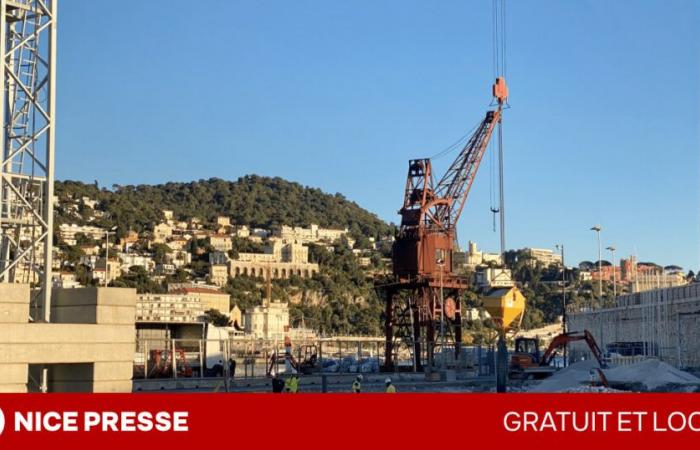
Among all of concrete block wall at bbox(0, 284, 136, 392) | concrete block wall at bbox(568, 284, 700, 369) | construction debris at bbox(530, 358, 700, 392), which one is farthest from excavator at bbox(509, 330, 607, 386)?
concrete block wall at bbox(0, 284, 136, 392)

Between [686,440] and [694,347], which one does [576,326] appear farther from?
[686,440]

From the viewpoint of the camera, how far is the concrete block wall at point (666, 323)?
8357 cm

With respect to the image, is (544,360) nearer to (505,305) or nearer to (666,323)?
(666,323)

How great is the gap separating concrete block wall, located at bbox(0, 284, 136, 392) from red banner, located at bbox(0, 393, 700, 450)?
15.0 ft

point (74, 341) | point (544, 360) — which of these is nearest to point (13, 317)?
point (74, 341)

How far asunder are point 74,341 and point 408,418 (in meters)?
8.62

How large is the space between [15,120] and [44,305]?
24.9ft

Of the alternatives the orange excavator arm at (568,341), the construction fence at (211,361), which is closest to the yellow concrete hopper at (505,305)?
the construction fence at (211,361)

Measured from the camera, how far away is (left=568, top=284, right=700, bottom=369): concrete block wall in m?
83.6

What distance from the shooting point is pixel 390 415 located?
17.8 meters

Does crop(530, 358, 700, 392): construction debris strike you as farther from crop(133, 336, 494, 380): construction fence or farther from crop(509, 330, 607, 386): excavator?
crop(133, 336, 494, 380): construction fence

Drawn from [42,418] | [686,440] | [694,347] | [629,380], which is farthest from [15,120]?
[694,347]

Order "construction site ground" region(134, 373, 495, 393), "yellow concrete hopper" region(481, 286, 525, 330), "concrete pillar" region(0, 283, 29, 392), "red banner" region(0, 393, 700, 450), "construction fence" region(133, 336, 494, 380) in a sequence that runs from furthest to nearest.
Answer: "construction fence" region(133, 336, 494, 380), "construction site ground" region(134, 373, 495, 393), "yellow concrete hopper" region(481, 286, 525, 330), "concrete pillar" region(0, 283, 29, 392), "red banner" region(0, 393, 700, 450)

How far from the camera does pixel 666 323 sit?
8856 cm
